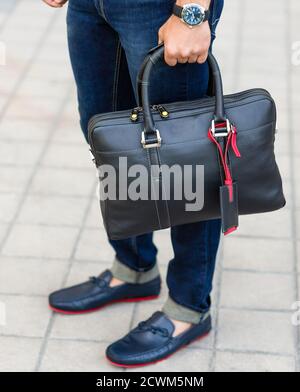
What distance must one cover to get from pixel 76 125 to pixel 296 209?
117 centimetres

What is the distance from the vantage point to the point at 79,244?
293cm

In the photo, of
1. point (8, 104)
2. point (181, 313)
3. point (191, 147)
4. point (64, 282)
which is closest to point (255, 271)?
point (181, 313)

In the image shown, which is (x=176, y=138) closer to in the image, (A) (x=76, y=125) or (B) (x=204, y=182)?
(B) (x=204, y=182)

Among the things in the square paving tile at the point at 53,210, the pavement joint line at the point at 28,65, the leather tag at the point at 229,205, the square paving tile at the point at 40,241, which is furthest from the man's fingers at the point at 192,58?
the pavement joint line at the point at 28,65

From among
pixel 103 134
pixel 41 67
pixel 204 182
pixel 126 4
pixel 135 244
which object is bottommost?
pixel 41 67

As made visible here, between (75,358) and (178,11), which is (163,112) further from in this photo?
(75,358)

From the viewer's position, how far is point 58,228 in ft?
9.89

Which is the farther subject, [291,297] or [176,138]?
[291,297]

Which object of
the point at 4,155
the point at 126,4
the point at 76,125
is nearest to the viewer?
the point at 126,4

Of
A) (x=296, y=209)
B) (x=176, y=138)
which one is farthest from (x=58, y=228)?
(x=176, y=138)

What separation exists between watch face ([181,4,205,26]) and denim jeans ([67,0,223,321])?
0.07 meters

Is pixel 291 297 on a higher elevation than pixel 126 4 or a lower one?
lower

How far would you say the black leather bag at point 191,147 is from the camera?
1968 millimetres

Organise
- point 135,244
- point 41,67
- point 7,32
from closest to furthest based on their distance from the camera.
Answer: point 135,244 → point 41,67 → point 7,32
